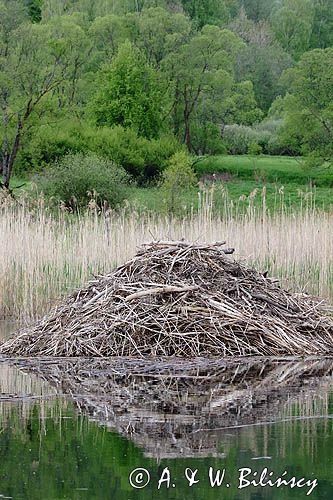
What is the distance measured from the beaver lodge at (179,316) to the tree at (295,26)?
255 ft

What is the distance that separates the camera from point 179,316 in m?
9.85

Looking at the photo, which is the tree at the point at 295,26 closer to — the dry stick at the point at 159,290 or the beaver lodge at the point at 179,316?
the beaver lodge at the point at 179,316

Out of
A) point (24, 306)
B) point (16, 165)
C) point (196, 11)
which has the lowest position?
point (24, 306)

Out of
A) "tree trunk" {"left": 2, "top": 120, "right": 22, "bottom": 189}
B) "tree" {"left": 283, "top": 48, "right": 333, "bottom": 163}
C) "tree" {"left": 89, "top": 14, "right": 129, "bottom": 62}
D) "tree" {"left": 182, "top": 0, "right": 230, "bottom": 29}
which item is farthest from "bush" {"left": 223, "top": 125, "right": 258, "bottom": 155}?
"tree trunk" {"left": 2, "top": 120, "right": 22, "bottom": 189}

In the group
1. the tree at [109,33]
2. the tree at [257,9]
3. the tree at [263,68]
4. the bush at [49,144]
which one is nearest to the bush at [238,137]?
the tree at [109,33]

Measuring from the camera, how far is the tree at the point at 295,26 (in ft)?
289

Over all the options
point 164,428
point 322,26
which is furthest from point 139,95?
point 164,428

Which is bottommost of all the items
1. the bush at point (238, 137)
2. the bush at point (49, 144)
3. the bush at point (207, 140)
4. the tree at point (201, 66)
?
the bush at point (49, 144)

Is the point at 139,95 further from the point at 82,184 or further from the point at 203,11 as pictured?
the point at 203,11

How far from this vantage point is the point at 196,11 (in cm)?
7350

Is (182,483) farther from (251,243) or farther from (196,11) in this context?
(196,11)

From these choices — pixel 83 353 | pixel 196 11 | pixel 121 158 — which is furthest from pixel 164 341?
pixel 196 11

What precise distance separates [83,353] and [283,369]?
1785mm

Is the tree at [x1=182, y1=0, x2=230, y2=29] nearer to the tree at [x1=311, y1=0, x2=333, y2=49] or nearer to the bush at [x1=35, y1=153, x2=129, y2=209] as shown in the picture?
the tree at [x1=311, y1=0, x2=333, y2=49]
